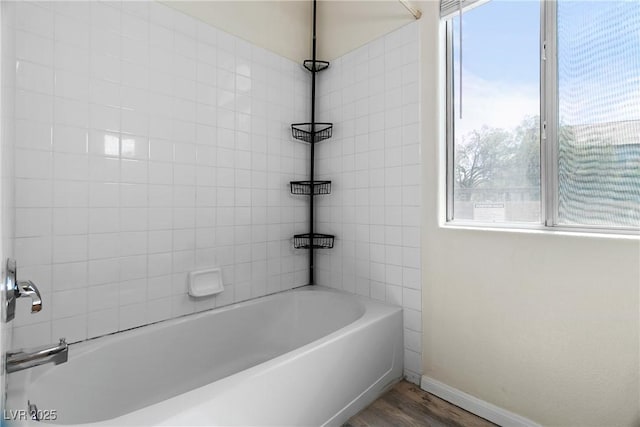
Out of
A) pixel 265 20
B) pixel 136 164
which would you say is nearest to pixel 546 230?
pixel 136 164

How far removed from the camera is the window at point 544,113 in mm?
1357

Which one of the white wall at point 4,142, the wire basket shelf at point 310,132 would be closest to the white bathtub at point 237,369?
the white wall at point 4,142

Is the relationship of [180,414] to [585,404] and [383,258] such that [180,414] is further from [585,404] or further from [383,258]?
[585,404]

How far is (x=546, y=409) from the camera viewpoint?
1488mm

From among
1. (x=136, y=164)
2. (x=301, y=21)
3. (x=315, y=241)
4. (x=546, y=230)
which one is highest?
(x=301, y=21)

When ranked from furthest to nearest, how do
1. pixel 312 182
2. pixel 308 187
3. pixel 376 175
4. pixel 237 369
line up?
pixel 308 187, pixel 312 182, pixel 376 175, pixel 237 369

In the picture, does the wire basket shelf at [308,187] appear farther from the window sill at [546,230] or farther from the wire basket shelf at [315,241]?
the window sill at [546,230]

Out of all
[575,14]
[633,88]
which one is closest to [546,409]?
[633,88]

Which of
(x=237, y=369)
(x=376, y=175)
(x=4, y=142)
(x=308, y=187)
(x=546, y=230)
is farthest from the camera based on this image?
(x=308, y=187)

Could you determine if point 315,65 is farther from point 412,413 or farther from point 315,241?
point 412,413

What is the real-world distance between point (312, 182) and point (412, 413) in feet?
5.27

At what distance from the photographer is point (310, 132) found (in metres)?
2.56

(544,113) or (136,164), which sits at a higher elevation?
(544,113)

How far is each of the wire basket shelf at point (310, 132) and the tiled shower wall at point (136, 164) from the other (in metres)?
0.16
